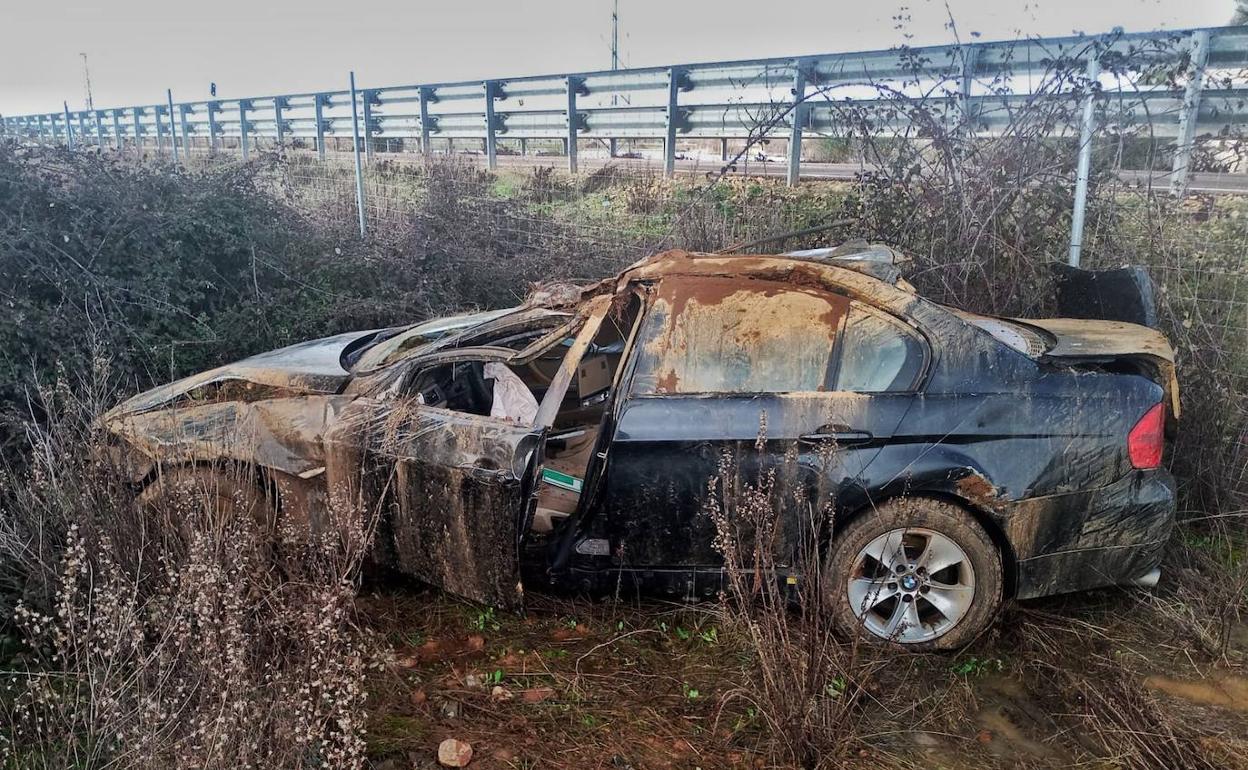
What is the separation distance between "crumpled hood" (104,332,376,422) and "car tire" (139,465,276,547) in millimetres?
541

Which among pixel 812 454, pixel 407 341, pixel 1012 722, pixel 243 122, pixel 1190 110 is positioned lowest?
pixel 1012 722

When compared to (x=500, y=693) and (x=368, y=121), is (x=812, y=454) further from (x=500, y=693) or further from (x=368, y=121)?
(x=368, y=121)

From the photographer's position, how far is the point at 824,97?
7.41 metres

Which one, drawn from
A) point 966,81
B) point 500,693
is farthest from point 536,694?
point 966,81

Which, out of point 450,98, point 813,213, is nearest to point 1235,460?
point 813,213

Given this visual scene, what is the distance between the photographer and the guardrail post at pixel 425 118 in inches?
478

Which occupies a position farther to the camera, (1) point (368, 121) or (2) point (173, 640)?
(1) point (368, 121)

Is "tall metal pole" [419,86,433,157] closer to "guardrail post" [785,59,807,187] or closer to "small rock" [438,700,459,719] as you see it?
"guardrail post" [785,59,807,187]

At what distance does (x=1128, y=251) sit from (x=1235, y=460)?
1.71 meters

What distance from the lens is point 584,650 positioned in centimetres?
337

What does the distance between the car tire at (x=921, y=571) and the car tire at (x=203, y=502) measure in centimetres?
228

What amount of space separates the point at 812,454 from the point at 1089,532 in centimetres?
115

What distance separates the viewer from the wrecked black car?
125 inches

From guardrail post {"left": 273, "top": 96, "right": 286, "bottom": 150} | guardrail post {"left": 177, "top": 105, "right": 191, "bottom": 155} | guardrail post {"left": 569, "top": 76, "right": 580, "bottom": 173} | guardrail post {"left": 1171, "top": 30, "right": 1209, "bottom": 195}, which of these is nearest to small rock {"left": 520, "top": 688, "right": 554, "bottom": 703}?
guardrail post {"left": 1171, "top": 30, "right": 1209, "bottom": 195}
